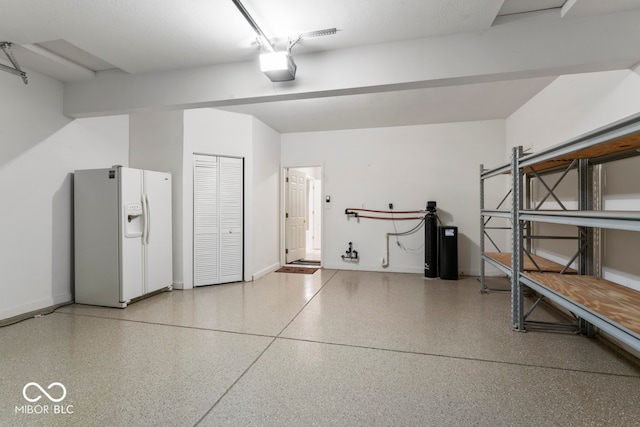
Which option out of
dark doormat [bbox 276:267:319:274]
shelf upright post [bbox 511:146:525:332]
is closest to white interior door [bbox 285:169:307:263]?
dark doormat [bbox 276:267:319:274]

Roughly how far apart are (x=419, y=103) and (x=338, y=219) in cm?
250

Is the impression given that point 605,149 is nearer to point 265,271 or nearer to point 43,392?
point 43,392

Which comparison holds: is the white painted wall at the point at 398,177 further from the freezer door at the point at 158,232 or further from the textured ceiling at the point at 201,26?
the textured ceiling at the point at 201,26

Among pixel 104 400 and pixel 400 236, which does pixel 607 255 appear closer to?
pixel 400 236

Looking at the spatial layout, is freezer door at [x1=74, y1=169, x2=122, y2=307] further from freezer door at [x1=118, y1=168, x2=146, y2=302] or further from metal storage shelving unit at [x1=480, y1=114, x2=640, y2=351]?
metal storage shelving unit at [x1=480, y1=114, x2=640, y2=351]

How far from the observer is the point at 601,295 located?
1.97m

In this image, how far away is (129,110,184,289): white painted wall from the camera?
4.02m

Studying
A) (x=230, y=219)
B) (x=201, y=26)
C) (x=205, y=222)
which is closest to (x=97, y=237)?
(x=205, y=222)

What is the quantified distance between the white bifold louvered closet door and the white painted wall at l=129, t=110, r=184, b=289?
22cm

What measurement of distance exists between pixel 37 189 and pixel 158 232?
1.31 meters

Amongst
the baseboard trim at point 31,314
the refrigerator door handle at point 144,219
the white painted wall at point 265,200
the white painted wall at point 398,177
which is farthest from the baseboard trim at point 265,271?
the baseboard trim at point 31,314

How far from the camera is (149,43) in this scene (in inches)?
96.2

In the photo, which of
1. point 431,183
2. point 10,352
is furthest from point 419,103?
point 10,352

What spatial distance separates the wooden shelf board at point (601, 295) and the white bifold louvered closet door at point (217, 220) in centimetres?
386
